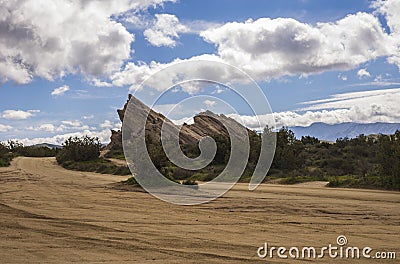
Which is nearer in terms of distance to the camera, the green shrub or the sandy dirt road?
the sandy dirt road

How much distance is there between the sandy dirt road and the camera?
9.45 meters

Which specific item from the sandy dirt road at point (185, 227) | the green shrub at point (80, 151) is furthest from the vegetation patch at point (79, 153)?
the sandy dirt road at point (185, 227)

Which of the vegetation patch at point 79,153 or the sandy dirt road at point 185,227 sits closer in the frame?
the sandy dirt road at point 185,227

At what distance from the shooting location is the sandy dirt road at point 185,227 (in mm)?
9445

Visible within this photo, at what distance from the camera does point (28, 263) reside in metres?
8.69

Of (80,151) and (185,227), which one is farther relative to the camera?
(80,151)

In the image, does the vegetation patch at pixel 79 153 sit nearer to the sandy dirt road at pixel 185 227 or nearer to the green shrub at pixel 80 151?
the green shrub at pixel 80 151

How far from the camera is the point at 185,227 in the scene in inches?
491

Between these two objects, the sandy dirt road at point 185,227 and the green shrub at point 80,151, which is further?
the green shrub at point 80,151

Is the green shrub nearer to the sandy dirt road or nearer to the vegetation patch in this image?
the vegetation patch

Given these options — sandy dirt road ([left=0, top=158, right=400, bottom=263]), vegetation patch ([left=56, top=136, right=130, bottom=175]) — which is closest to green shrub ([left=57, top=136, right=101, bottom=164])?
vegetation patch ([left=56, top=136, right=130, bottom=175])

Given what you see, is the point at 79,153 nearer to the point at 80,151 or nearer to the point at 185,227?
the point at 80,151

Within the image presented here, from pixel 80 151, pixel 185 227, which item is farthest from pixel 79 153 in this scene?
→ pixel 185 227

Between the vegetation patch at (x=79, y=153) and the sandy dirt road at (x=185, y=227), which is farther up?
the vegetation patch at (x=79, y=153)
